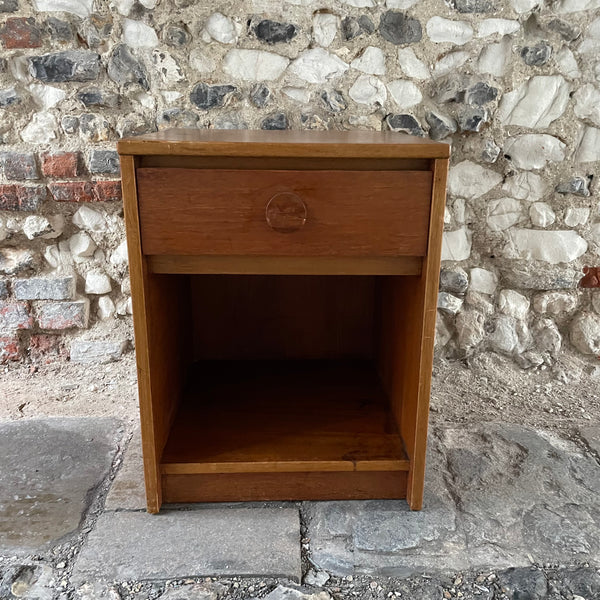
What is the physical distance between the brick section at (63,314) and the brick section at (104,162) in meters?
0.42

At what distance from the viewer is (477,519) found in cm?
115

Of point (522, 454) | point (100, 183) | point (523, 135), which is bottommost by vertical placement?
point (522, 454)

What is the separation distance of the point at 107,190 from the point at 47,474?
823 millimetres

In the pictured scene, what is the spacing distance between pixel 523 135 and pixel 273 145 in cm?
103

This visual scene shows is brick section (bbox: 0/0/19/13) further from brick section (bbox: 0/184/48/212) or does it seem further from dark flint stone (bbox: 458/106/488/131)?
dark flint stone (bbox: 458/106/488/131)

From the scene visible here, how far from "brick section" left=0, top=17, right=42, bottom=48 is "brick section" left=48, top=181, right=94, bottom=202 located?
0.39 meters

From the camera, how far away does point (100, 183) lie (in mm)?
1662

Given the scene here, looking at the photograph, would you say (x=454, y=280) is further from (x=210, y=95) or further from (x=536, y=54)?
(x=210, y=95)

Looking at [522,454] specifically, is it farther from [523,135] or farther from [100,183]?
[100,183]

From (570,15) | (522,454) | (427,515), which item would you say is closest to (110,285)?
(427,515)

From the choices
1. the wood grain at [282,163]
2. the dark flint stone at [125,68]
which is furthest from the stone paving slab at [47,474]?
the dark flint stone at [125,68]

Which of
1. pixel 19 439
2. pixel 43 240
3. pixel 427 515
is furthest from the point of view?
pixel 43 240

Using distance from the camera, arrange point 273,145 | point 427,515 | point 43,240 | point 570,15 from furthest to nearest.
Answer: point 43,240 < point 570,15 < point 427,515 < point 273,145

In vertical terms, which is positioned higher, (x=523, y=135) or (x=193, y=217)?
(x=523, y=135)
